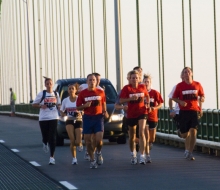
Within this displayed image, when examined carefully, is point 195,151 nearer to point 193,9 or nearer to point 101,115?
point 101,115

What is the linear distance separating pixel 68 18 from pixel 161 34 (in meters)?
26.0

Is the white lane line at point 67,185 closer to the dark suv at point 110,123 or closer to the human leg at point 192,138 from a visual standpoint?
the human leg at point 192,138

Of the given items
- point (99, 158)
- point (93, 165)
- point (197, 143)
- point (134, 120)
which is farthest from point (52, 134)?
point (197, 143)

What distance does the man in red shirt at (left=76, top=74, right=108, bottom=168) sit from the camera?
15.4 metres

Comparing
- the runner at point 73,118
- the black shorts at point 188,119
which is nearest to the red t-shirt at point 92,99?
the runner at point 73,118

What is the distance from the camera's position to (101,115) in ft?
51.2

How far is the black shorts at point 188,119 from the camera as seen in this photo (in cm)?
1672

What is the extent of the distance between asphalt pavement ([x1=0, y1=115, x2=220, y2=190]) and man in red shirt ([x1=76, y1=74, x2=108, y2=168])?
46 cm

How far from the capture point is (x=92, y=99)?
15.4 meters

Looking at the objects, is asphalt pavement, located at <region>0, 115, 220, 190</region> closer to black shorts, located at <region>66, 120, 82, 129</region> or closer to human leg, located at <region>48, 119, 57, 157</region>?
human leg, located at <region>48, 119, 57, 157</region>

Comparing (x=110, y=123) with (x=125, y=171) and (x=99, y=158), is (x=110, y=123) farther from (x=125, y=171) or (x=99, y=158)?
(x=125, y=171)

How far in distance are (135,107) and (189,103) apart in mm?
1279

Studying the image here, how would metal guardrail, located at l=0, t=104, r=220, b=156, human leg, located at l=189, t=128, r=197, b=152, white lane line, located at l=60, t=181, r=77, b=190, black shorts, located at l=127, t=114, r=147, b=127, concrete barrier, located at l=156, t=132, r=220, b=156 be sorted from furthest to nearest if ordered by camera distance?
metal guardrail, located at l=0, t=104, r=220, b=156 < concrete barrier, located at l=156, t=132, r=220, b=156 < human leg, located at l=189, t=128, r=197, b=152 < black shorts, located at l=127, t=114, r=147, b=127 < white lane line, located at l=60, t=181, r=77, b=190

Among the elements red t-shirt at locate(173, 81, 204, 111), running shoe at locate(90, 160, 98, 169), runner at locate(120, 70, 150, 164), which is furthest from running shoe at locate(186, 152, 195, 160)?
running shoe at locate(90, 160, 98, 169)
